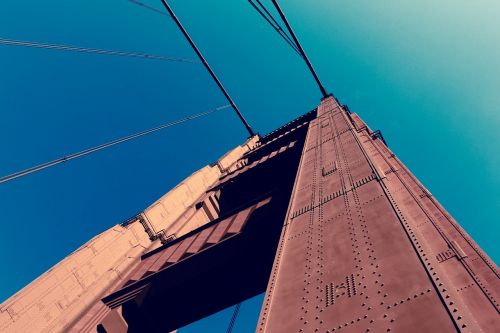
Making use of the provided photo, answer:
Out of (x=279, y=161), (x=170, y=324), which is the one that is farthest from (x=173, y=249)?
(x=279, y=161)

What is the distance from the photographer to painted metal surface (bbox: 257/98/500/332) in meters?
3.12

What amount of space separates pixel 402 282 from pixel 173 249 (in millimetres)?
10712

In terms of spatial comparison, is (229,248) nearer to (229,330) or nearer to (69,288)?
(69,288)

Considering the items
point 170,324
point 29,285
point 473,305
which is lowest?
point 170,324

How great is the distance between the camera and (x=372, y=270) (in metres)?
3.97

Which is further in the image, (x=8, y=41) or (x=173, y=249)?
(x=173, y=249)

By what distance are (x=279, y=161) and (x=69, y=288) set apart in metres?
11.3

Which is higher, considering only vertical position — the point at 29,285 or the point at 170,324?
the point at 29,285

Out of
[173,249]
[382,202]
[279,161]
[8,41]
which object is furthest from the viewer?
[279,161]

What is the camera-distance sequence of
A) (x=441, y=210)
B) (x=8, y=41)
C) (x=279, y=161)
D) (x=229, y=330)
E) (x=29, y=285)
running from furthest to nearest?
(x=279, y=161)
(x=229, y=330)
(x=29, y=285)
(x=441, y=210)
(x=8, y=41)

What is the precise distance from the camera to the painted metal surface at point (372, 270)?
3.12m

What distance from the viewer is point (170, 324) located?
1163cm

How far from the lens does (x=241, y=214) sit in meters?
11.9

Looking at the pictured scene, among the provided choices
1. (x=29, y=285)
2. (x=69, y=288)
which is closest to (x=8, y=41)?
(x=29, y=285)
